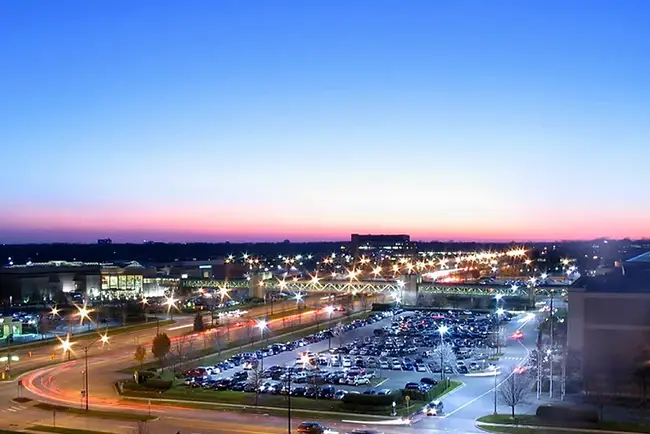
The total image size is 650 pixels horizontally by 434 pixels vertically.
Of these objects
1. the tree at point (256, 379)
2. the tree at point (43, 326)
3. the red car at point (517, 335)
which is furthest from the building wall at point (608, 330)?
the tree at point (43, 326)

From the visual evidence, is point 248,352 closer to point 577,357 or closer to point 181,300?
point 577,357

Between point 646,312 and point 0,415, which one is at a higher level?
point 646,312

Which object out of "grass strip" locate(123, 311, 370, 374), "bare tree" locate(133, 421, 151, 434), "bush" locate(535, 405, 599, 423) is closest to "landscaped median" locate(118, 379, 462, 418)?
"bare tree" locate(133, 421, 151, 434)

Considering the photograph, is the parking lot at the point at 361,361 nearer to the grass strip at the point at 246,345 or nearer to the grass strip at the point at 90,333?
the grass strip at the point at 246,345

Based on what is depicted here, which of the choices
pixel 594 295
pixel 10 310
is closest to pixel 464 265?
pixel 10 310

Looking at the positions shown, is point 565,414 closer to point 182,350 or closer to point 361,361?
point 361,361

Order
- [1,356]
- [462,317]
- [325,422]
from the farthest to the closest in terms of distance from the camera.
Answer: [462,317] < [1,356] < [325,422]

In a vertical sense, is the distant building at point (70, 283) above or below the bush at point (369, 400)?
above
